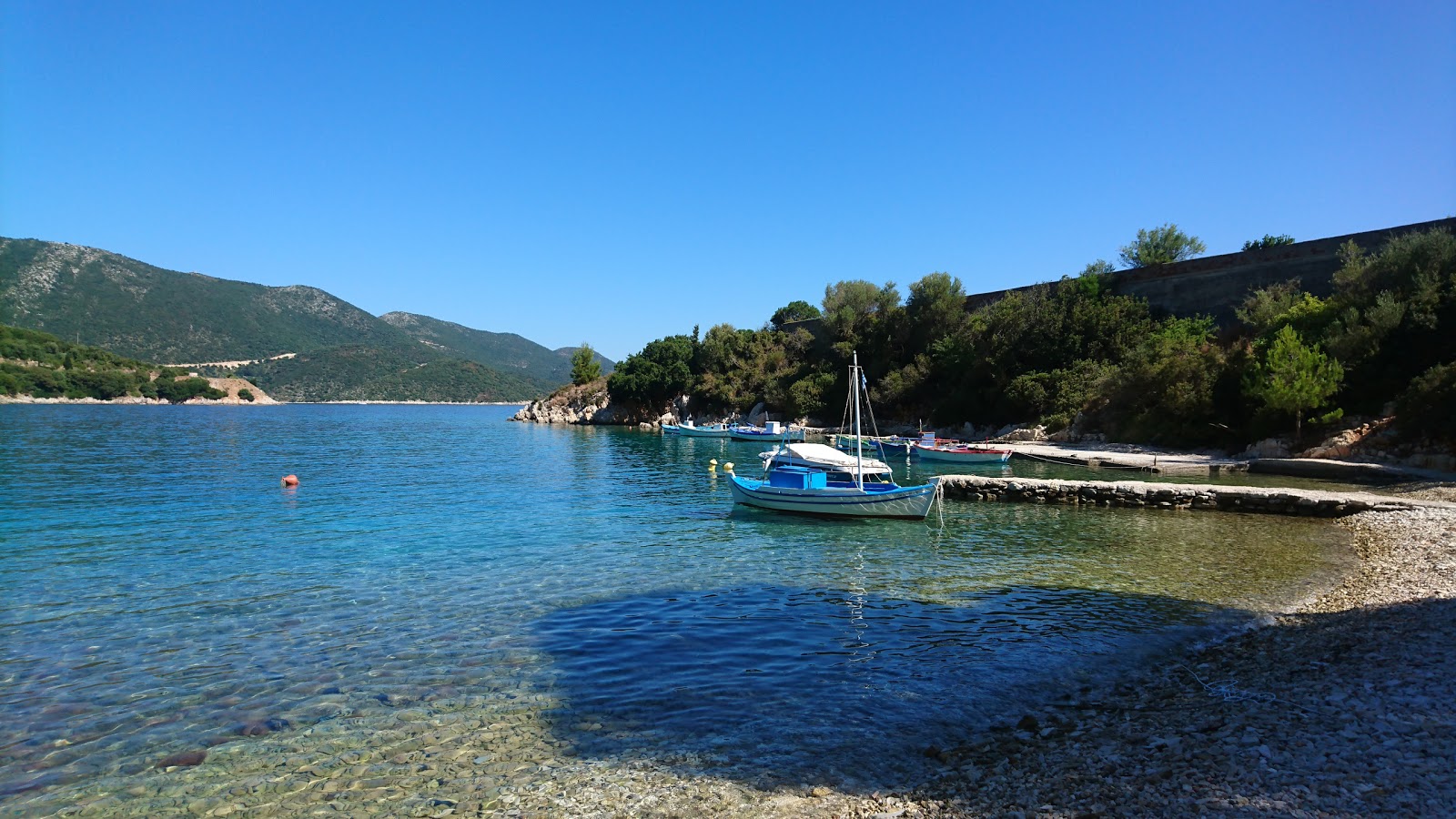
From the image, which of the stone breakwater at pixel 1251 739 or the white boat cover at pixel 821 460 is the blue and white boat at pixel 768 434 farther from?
the stone breakwater at pixel 1251 739

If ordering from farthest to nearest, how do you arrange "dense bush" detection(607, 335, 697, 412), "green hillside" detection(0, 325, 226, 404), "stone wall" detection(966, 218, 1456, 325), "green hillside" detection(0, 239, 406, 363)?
"green hillside" detection(0, 239, 406, 363) → "green hillside" detection(0, 325, 226, 404) → "dense bush" detection(607, 335, 697, 412) → "stone wall" detection(966, 218, 1456, 325)

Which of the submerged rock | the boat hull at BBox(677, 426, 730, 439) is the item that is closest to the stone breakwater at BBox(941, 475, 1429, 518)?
the submerged rock

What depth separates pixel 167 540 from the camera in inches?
754

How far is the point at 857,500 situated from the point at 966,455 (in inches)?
741

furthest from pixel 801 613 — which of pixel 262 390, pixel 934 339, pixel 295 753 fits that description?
pixel 262 390

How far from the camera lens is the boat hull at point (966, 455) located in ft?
128

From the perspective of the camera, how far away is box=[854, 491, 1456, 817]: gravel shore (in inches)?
225

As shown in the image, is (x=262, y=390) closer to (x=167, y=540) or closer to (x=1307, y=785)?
(x=167, y=540)

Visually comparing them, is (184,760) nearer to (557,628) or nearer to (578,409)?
(557,628)

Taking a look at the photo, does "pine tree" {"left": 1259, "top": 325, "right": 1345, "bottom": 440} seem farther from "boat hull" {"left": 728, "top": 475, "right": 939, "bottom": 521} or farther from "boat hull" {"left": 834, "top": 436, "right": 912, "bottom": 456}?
"boat hull" {"left": 728, "top": 475, "right": 939, "bottom": 521}

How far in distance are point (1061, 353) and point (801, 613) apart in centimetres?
5082

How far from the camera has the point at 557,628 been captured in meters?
11.9

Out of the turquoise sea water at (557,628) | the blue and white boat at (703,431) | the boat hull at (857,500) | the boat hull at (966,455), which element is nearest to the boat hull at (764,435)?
the blue and white boat at (703,431)

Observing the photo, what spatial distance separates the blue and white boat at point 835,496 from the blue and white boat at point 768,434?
119 ft
